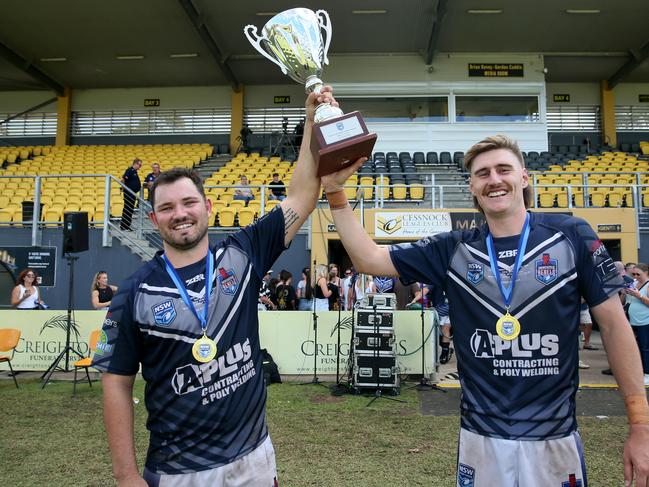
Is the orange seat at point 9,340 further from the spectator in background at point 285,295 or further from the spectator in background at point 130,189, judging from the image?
the spectator in background at point 285,295

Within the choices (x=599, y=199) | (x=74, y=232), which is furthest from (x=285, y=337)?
(x=599, y=199)

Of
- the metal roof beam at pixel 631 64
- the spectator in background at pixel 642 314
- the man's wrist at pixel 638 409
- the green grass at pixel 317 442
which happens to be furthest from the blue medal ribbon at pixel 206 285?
the metal roof beam at pixel 631 64

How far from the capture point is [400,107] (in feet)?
63.8

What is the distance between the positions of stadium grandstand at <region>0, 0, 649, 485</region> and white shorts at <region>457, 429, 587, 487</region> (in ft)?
32.4

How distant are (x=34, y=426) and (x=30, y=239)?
7.05 m

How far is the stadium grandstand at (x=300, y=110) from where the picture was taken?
11922mm

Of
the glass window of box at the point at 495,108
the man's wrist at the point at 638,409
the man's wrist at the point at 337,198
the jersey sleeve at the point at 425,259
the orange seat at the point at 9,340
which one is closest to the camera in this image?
the man's wrist at the point at 638,409

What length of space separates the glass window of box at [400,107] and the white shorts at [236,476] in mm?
18331

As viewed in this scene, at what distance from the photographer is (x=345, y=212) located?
2.28 m

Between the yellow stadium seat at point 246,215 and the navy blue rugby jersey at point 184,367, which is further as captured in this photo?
the yellow stadium seat at point 246,215

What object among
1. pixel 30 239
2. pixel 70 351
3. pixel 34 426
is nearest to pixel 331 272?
pixel 70 351

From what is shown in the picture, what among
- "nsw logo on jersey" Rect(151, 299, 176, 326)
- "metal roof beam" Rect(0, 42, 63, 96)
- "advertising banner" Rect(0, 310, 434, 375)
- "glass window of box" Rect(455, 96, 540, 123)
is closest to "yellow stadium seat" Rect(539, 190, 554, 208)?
"glass window of box" Rect(455, 96, 540, 123)

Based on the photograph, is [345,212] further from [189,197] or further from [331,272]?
[331,272]

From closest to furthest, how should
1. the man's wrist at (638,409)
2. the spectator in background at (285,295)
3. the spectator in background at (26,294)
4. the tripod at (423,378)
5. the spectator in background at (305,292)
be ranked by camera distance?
the man's wrist at (638,409) < the tripod at (423,378) < the spectator in background at (26,294) < the spectator in background at (285,295) < the spectator in background at (305,292)
